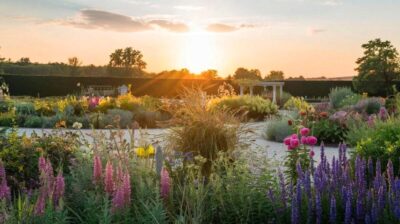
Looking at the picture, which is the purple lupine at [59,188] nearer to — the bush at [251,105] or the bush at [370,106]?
the bush at [370,106]

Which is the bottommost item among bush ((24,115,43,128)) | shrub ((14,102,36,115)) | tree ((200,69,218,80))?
bush ((24,115,43,128))

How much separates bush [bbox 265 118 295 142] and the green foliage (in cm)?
48

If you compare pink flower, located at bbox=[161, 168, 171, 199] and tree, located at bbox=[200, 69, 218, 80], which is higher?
tree, located at bbox=[200, 69, 218, 80]

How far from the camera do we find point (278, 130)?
34.2 ft

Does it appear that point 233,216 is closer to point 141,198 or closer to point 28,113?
point 141,198

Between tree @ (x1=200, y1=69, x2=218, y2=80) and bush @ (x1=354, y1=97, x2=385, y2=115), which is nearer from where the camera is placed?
bush @ (x1=354, y1=97, x2=385, y2=115)

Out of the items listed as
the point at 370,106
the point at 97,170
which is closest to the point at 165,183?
the point at 97,170

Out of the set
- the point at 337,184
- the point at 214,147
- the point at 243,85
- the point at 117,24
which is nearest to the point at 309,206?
the point at 337,184

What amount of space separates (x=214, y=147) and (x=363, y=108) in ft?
23.8

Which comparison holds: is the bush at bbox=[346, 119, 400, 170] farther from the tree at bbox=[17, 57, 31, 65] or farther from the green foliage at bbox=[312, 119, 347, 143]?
the tree at bbox=[17, 57, 31, 65]

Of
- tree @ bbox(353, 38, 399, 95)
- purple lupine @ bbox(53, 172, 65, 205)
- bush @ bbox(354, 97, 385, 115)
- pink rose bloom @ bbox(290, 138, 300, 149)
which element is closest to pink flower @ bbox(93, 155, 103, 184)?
purple lupine @ bbox(53, 172, 65, 205)

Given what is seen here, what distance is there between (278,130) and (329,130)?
96 cm

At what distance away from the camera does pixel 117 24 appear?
47.4 ft

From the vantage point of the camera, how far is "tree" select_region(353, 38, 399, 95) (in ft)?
84.2
